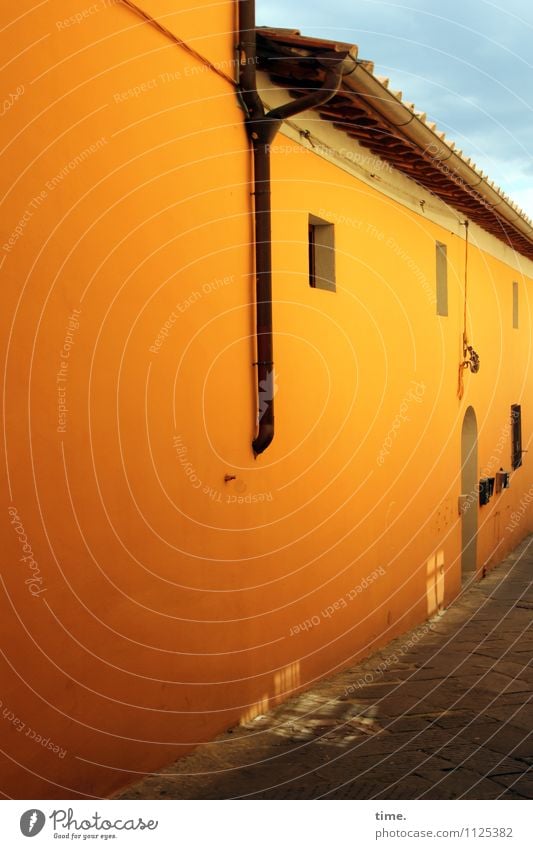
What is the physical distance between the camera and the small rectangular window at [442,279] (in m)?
10.8

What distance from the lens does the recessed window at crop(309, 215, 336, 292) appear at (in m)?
7.62

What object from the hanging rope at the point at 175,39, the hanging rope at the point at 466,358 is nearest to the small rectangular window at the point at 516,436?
the hanging rope at the point at 466,358

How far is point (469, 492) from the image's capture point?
1263 cm

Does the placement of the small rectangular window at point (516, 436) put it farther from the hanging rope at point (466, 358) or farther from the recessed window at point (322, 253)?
the recessed window at point (322, 253)

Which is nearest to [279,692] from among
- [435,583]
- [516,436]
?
[435,583]

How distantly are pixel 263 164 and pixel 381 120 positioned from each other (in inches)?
57.0

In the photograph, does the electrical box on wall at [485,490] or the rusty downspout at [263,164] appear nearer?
the rusty downspout at [263,164]

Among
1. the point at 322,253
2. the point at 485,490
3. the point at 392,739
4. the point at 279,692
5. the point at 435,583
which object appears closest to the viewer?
the point at 392,739

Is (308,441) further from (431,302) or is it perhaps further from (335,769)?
(431,302)

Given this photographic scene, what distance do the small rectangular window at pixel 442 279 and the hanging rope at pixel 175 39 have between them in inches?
209

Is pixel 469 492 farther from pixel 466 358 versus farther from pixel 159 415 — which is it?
pixel 159 415

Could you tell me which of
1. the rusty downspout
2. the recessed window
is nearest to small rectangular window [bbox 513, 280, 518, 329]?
the recessed window

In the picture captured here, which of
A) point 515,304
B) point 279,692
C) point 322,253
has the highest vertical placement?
point 515,304

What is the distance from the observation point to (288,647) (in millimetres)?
6953
